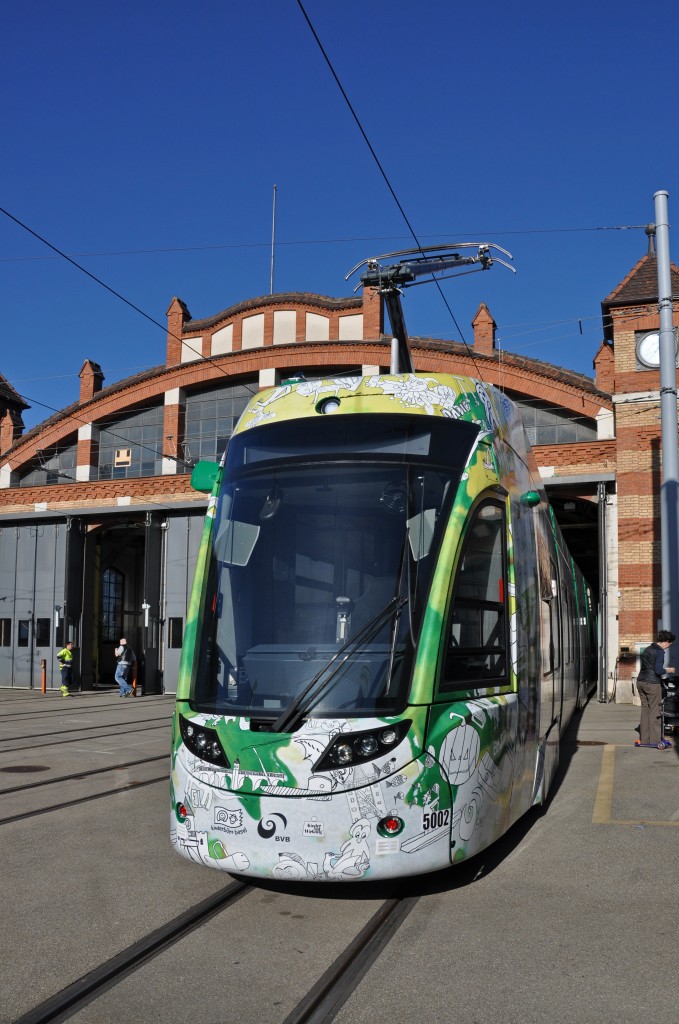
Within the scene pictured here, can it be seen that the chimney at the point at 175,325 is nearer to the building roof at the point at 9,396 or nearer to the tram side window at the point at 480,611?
the building roof at the point at 9,396

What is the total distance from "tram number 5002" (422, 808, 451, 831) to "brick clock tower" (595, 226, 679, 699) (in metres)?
18.3

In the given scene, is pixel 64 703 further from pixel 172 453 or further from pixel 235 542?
pixel 235 542

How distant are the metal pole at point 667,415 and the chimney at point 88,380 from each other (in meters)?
25.9

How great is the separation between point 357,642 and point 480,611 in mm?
904

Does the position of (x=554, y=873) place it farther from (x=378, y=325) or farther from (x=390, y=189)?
(x=378, y=325)

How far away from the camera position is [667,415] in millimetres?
15203

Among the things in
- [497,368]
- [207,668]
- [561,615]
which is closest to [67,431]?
[497,368]

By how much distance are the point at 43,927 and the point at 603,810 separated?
17.0 feet

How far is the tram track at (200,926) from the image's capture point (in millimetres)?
3859

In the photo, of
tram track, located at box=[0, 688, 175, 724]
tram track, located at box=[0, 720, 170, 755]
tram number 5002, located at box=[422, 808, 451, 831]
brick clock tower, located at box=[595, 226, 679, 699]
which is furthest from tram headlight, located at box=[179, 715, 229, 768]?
brick clock tower, located at box=[595, 226, 679, 699]

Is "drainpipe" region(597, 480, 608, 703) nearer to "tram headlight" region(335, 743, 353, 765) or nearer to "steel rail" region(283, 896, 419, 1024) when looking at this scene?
"steel rail" region(283, 896, 419, 1024)

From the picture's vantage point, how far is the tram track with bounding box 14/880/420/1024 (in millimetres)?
3859

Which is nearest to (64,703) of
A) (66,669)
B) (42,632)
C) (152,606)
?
(66,669)

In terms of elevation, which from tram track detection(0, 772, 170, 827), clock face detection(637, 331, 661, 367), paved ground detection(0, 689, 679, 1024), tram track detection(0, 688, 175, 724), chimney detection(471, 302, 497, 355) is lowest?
tram track detection(0, 688, 175, 724)
